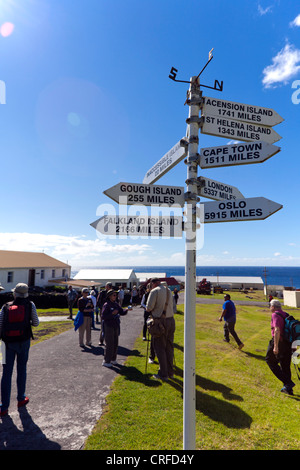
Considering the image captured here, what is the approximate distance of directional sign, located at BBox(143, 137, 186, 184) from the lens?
3.01 metres

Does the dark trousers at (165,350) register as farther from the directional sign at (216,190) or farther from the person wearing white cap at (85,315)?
the directional sign at (216,190)

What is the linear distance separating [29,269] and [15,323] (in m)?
34.1

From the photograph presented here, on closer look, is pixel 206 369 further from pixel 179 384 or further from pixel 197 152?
pixel 197 152

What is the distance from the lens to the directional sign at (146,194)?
2904 millimetres

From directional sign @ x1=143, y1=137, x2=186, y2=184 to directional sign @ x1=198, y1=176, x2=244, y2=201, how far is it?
443 millimetres

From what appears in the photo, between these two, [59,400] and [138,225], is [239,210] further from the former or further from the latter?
[59,400]

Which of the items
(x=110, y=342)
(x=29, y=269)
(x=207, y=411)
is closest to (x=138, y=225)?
(x=207, y=411)

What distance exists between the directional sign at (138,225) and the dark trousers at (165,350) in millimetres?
3445

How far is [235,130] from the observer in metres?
3.08

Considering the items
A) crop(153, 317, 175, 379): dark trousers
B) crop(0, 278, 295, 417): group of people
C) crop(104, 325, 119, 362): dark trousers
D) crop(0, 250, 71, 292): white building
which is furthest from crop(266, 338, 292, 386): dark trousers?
crop(0, 250, 71, 292): white building

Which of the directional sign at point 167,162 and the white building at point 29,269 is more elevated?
the directional sign at point 167,162

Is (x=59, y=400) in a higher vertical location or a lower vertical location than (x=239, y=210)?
lower

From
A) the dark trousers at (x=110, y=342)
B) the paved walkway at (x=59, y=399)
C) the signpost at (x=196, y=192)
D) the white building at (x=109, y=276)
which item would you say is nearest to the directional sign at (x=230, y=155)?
the signpost at (x=196, y=192)

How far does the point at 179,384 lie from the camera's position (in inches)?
204
